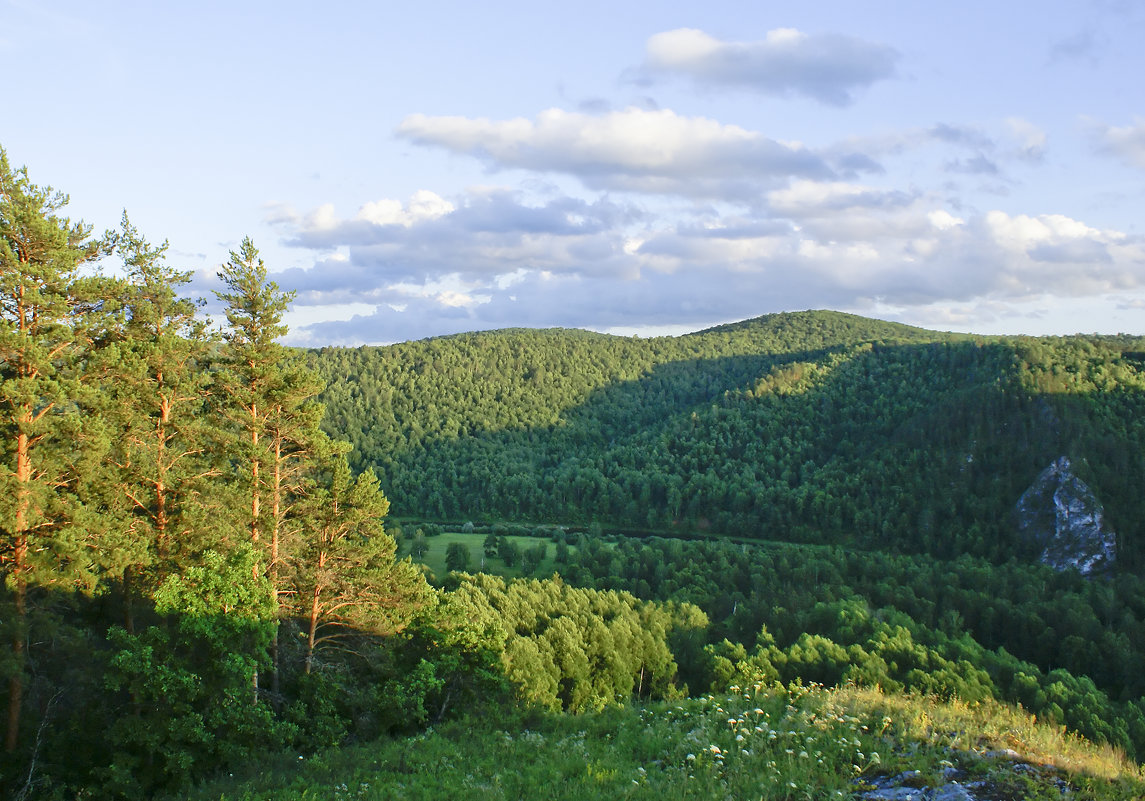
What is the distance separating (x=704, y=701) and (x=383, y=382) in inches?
7519

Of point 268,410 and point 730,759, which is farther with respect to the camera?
point 268,410

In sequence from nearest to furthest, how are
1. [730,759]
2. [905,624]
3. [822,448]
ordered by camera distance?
[730,759] → [905,624] → [822,448]

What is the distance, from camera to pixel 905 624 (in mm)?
56500

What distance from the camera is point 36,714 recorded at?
17719 millimetres

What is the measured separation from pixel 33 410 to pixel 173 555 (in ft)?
17.4

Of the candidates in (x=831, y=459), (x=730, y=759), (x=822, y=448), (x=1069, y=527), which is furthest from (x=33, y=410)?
(x=822, y=448)

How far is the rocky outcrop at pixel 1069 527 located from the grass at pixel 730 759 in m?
110

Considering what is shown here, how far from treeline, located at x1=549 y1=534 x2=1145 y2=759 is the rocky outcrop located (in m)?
24.9

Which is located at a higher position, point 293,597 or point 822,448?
point 293,597

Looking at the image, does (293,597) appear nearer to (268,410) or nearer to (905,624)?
(268,410)

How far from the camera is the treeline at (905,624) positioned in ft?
136

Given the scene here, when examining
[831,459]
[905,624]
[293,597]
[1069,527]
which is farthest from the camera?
[831,459]

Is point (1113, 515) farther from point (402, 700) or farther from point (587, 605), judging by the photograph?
point (402, 700)

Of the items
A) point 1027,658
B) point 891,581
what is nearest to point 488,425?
point 891,581
